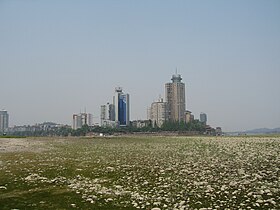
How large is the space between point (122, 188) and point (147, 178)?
2807mm

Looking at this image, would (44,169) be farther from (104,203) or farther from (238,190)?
(238,190)

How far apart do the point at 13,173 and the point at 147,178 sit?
9.32 m

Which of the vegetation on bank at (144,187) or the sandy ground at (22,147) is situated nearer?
the vegetation on bank at (144,187)

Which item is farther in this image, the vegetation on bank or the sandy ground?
the sandy ground

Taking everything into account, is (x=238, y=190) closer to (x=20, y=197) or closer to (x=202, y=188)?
(x=202, y=188)

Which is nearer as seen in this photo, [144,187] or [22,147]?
[144,187]

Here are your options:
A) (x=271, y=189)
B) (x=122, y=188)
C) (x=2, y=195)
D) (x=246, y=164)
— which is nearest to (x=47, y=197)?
(x=2, y=195)

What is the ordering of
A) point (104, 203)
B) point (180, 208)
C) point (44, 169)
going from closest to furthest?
1. point (180, 208)
2. point (104, 203)
3. point (44, 169)

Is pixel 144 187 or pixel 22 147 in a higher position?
pixel 22 147

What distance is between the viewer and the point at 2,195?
52.9 ft

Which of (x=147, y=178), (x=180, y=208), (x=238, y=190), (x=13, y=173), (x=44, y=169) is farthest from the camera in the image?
(x=44, y=169)

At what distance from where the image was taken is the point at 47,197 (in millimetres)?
15570

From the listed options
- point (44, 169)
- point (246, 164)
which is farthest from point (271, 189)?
point (44, 169)

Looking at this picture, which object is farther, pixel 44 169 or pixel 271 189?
pixel 44 169
